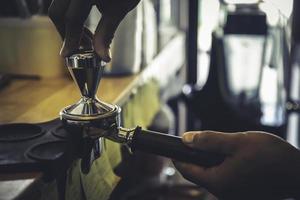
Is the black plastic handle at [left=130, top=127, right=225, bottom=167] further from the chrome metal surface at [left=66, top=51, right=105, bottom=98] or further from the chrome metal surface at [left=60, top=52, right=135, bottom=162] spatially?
the chrome metal surface at [left=66, top=51, right=105, bottom=98]

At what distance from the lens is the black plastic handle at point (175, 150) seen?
74 centimetres

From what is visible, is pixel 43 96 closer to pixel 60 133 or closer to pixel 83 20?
pixel 60 133

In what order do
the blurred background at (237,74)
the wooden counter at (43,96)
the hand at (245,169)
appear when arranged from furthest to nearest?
the blurred background at (237,74)
the wooden counter at (43,96)
the hand at (245,169)

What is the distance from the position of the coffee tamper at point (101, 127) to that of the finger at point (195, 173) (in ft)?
0.06

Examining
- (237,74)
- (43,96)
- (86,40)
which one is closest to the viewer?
(86,40)

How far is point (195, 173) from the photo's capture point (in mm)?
774

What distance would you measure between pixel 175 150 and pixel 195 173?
6cm

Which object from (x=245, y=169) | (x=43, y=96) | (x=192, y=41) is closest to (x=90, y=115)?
(x=245, y=169)

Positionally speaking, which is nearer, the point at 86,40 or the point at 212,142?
the point at 212,142

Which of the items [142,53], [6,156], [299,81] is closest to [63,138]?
[6,156]

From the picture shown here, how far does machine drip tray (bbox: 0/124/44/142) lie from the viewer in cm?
89

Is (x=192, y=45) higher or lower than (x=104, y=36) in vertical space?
lower

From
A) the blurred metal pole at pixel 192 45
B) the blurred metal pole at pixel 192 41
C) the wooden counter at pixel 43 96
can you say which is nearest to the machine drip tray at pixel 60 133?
the wooden counter at pixel 43 96

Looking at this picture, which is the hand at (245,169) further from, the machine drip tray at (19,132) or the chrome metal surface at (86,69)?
the machine drip tray at (19,132)
